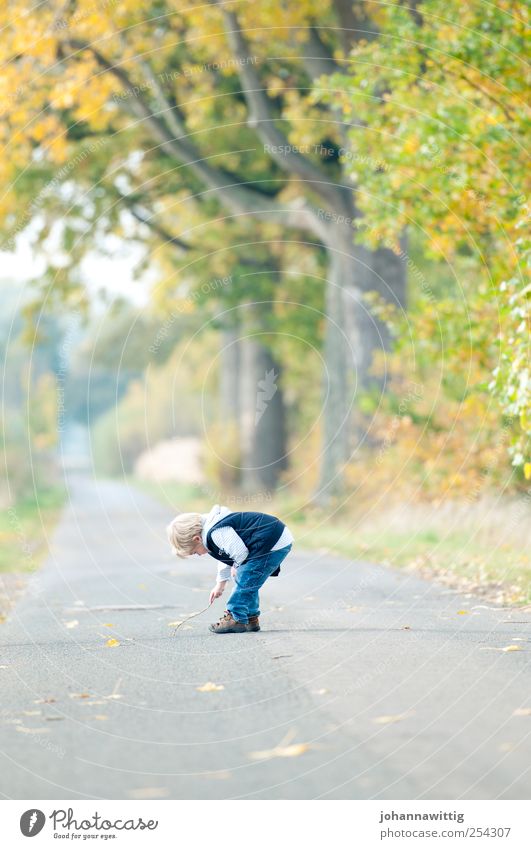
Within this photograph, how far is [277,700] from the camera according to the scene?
5.26m

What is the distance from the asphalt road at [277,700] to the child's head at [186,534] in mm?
632

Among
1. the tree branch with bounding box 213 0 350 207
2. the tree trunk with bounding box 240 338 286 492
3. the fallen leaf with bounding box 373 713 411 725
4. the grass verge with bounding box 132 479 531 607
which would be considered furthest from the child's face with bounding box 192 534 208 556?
the tree trunk with bounding box 240 338 286 492

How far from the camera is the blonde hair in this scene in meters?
6.77

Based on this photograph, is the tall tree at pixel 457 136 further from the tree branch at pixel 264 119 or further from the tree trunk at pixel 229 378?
the tree trunk at pixel 229 378

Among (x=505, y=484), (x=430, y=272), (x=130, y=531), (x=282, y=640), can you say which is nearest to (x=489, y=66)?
(x=505, y=484)

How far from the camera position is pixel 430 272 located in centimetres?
2700

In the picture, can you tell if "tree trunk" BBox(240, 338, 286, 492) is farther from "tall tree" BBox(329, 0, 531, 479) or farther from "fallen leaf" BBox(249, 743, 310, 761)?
"fallen leaf" BBox(249, 743, 310, 761)

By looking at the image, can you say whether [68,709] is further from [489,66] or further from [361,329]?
[361,329]

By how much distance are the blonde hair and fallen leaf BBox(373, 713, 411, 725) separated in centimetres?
225

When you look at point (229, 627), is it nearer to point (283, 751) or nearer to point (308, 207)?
point (283, 751)

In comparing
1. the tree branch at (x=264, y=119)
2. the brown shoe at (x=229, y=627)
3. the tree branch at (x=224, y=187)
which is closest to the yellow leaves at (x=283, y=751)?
the brown shoe at (x=229, y=627)

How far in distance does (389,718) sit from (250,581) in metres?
2.26

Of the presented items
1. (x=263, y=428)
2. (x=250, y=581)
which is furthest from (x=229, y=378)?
(x=250, y=581)

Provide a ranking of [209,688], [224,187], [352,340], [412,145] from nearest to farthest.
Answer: [209,688] → [412,145] → [352,340] → [224,187]
